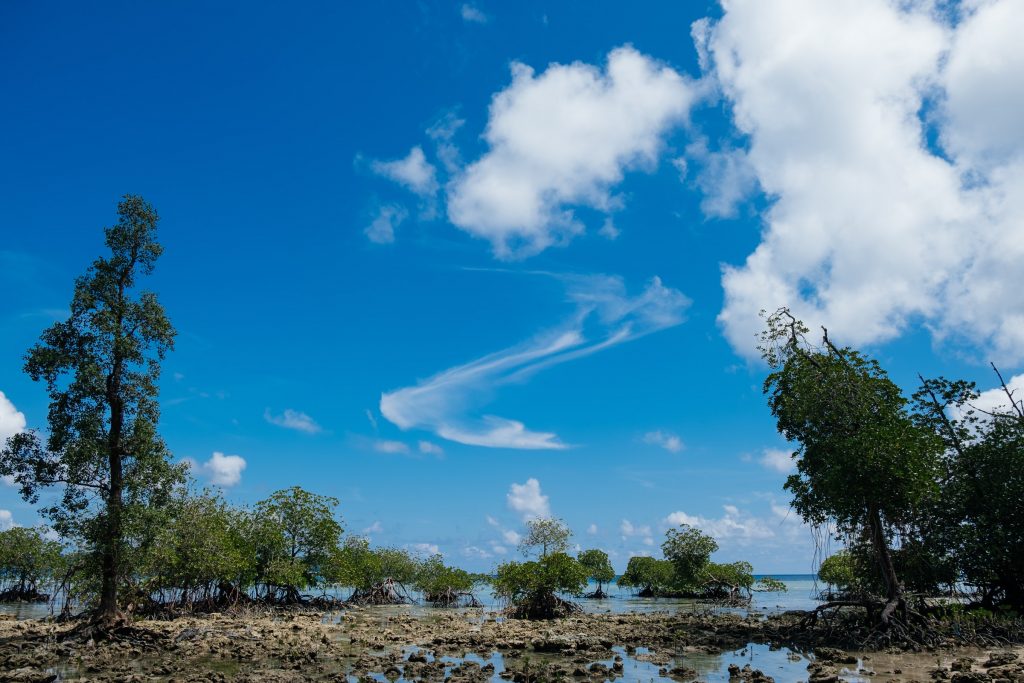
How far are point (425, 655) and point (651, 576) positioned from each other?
62.0m

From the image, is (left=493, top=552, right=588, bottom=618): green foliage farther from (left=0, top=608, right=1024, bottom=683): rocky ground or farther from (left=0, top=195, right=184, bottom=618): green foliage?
(left=0, top=195, right=184, bottom=618): green foliage

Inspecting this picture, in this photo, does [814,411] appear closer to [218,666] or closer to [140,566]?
[218,666]

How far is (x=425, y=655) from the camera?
2358 cm

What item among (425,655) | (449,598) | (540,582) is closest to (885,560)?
(425,655)

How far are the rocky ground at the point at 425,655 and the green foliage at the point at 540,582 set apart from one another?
7087 mm

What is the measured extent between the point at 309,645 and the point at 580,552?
67.2 m

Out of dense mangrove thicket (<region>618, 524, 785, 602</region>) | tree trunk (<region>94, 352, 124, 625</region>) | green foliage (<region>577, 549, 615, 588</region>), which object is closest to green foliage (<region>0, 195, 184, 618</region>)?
tree trunk (<region>94, 352, 124, 625</region>)

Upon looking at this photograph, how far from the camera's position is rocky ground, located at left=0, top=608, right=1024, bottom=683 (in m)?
19.0

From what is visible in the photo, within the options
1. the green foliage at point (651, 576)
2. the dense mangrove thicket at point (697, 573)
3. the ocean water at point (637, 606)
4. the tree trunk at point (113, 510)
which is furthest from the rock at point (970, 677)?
the green foliage at point (651, 576)

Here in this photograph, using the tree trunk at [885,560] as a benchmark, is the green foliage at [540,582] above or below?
below

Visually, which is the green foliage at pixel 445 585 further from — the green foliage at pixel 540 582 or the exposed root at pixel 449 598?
the green foliage at pixel 540 582

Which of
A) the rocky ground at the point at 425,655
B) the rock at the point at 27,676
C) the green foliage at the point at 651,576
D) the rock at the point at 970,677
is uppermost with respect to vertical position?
the rock at the point at 970,677

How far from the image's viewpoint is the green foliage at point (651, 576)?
246ft

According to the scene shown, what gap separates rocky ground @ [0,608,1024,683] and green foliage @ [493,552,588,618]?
23.3 ft
